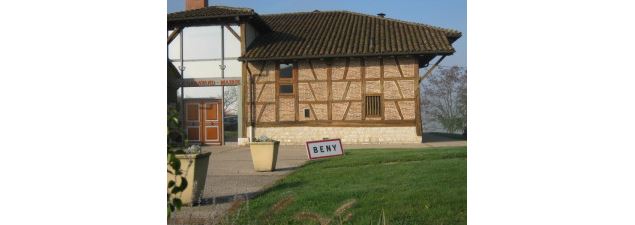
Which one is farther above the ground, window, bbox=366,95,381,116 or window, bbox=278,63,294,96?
window, bbox=278,63,294,96

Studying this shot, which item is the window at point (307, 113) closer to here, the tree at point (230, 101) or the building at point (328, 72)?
the building at point (328, 72)

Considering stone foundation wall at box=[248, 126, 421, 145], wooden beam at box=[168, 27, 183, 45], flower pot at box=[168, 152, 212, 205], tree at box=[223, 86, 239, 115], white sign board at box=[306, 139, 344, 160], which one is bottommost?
flower pot at box=[168, 152, 212, 205]

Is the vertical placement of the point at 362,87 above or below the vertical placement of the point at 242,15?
below

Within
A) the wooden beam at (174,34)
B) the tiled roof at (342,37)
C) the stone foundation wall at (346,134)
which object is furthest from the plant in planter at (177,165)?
the tiled roof at (342,37)

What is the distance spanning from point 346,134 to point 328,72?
0.43 metres

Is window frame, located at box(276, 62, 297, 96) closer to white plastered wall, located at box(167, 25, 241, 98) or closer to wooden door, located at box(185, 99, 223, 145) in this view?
white plastered wall, located at box(167, 25, 241, 98)

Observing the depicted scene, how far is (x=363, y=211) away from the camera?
80.9 inches

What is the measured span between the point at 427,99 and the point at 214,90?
113cm

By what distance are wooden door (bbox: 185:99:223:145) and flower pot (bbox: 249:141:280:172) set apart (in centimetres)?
51

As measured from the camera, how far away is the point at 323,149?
2316 mm

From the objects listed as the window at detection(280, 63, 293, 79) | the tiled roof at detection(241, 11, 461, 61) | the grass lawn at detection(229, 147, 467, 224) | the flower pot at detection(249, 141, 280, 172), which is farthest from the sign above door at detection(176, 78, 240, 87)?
the grass lawn at detection(229, 147, 467, 224)

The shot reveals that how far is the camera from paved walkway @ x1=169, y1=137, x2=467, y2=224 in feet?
6.71
